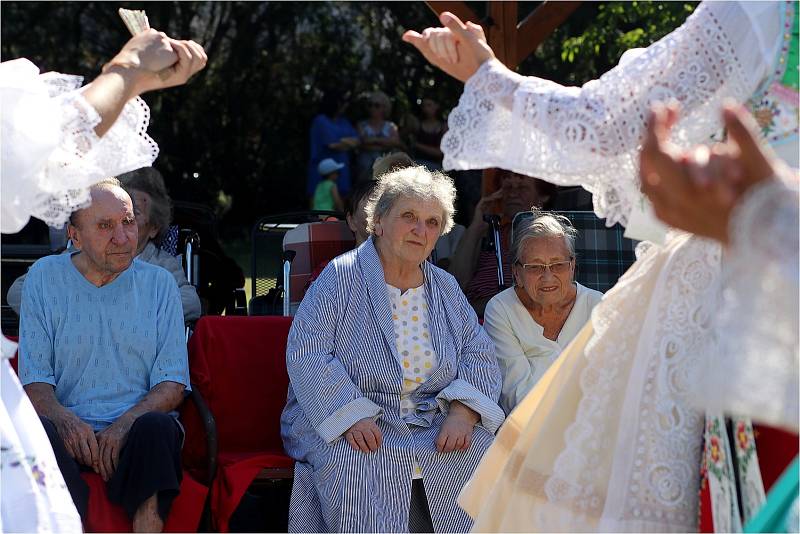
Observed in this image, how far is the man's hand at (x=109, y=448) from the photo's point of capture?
382cm

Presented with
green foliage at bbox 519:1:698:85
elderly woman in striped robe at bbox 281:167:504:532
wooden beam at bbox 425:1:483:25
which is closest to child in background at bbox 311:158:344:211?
green foliage at bbox 519:1:698:85

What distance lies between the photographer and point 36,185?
224cm

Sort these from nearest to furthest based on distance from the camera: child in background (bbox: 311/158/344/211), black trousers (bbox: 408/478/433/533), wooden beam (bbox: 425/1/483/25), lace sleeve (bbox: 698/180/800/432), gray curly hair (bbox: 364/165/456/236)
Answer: lace sleeve (bbox: 698/180/800/432) < black trousers (bbox: 408/478/433/533) < gray curly hair (bbox: 364/165/456/236) < wooden beam (bbox: 425/1/483/25) < child in background (bbox: 311/158/344/211)

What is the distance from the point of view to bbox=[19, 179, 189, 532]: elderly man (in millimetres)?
3809

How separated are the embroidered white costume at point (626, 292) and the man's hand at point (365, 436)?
1541mm

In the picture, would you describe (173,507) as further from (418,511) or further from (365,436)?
(418,511)

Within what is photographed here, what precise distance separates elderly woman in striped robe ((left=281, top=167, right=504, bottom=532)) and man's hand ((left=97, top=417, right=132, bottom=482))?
2.06ft

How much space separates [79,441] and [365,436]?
0.99 metres

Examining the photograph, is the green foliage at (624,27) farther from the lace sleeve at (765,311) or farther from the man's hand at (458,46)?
the lace sleeve at (765,311)

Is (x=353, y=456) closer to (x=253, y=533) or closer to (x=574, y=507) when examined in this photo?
(x=253, y=533)

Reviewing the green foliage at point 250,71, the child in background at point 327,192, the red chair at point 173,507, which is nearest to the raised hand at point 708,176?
the red chair at point 173,507

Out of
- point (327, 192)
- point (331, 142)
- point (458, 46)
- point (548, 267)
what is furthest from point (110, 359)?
point (331, 142)

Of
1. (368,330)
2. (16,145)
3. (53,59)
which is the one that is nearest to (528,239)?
(368,330)

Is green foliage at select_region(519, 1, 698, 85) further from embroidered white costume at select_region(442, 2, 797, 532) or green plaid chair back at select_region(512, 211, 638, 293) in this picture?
embroidered white costume at select_region(442, 2, 797, 532)
